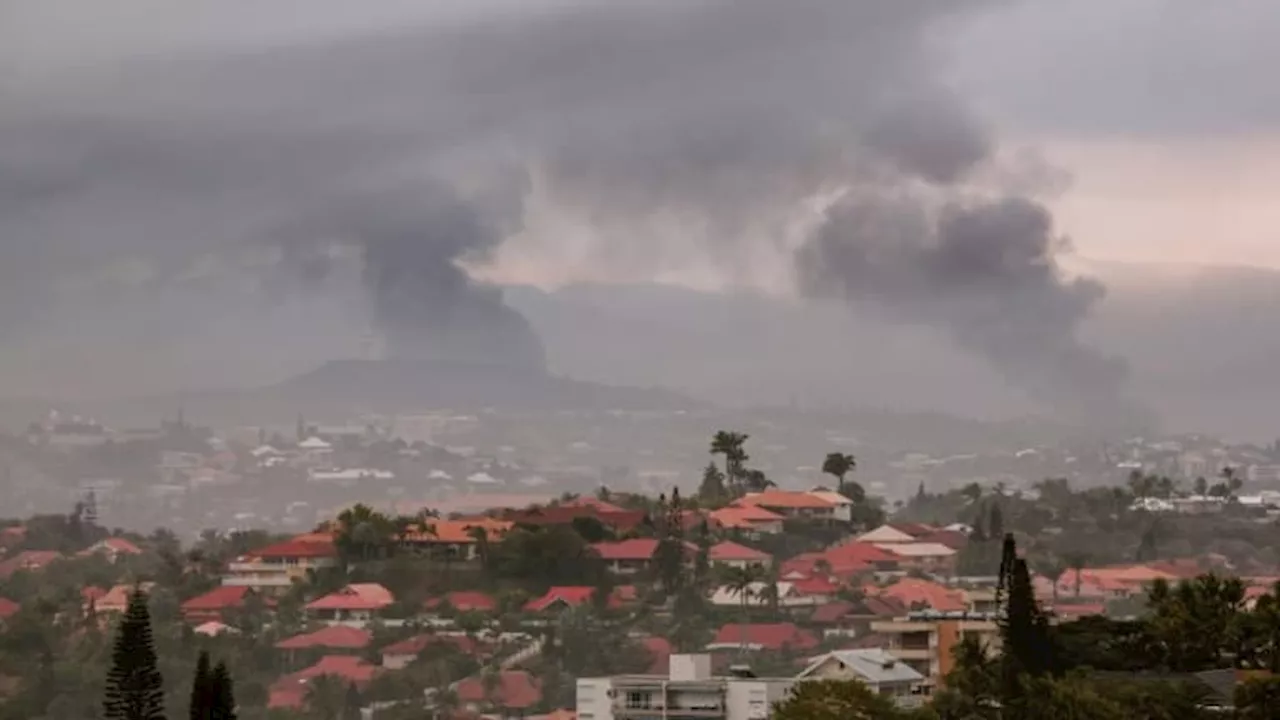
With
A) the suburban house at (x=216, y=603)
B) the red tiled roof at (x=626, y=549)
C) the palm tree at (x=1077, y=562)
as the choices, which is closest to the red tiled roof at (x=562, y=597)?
the red tiled roof at (x=626, y=549)

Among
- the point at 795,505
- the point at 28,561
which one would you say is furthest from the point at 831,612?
the point at 28,561

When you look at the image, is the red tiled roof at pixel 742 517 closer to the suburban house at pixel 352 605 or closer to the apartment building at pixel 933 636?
the suburban house at pixel 352 605

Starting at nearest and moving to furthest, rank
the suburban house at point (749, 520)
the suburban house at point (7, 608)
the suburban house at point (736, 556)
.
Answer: the suburban house at point (7, 608), the suburban house at point (736, 556), the suburban house at point (749, 520)

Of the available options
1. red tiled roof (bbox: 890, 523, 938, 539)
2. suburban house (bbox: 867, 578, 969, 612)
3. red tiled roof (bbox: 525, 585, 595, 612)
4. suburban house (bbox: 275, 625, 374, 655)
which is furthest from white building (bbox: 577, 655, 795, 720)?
red tiled roof (bbox: 890, 523, 938, 539)

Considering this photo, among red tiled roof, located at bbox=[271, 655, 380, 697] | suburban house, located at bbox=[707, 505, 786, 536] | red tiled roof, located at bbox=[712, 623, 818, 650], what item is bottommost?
red tiled roof, located at bbox=[271, 655, 380, 697]

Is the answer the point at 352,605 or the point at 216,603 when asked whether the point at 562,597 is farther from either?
the point at 216,603

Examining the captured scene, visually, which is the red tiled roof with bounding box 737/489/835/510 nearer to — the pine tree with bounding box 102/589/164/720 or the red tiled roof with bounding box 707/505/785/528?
the red tiled roof with bounding box 707/505/785/528
